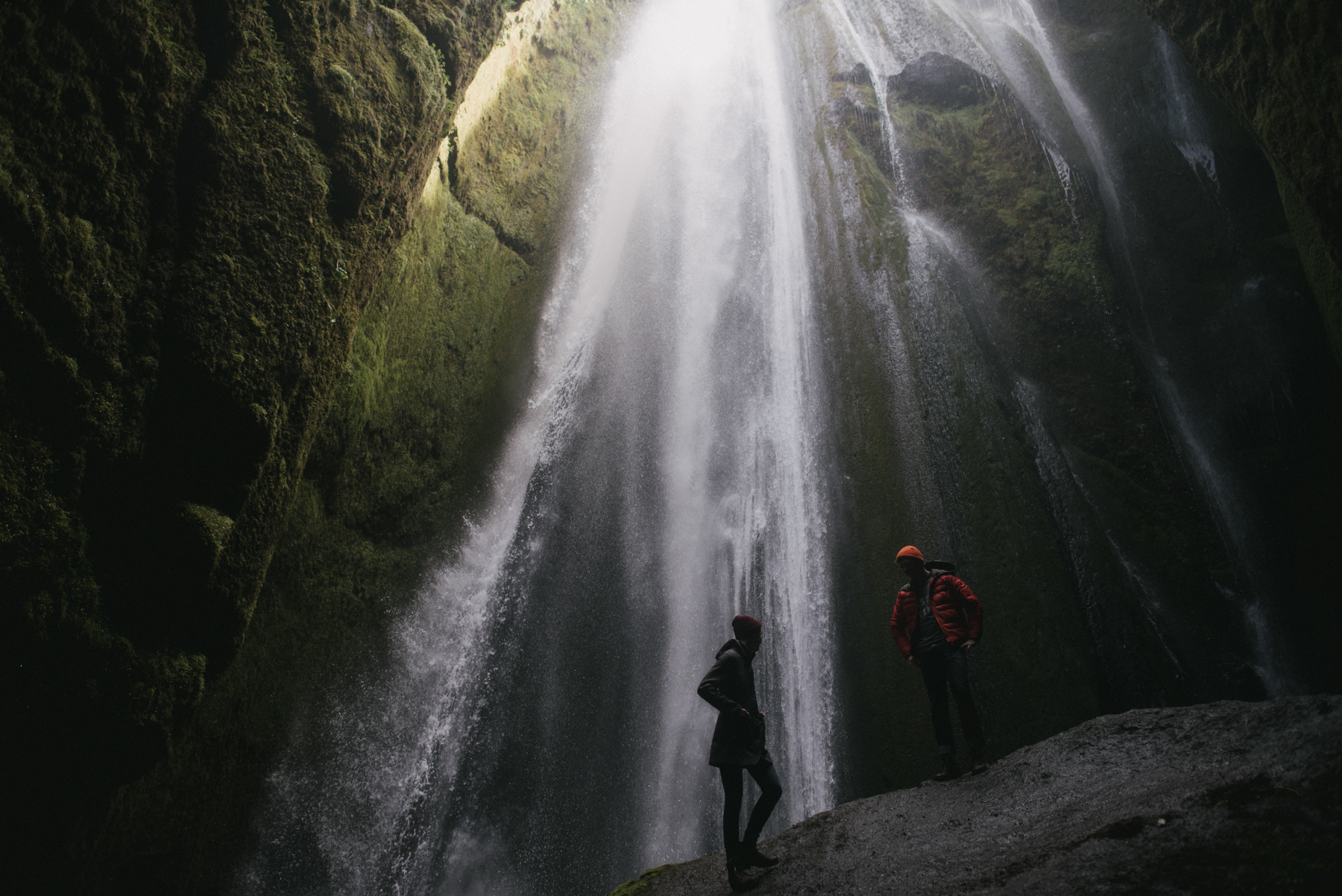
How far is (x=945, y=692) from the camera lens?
4195 mm

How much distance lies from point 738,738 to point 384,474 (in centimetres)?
550

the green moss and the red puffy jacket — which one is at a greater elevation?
the red puffy jacket

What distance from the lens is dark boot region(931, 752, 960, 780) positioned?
4250 millimetres

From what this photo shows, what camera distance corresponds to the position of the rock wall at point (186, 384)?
3.34 metres

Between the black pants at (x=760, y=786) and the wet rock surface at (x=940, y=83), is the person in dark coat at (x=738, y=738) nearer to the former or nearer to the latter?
the black pants at (x=760, y=786)

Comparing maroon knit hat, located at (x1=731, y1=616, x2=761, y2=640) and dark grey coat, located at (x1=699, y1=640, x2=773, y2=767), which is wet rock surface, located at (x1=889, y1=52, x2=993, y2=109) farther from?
dark grey coat, located at (x1=699, y1=640, x2=773, y2=767)

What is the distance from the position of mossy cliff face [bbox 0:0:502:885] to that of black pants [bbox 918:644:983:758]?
15.7ft

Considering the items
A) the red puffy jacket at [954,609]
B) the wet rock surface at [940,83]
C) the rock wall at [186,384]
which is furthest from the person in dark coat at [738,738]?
the wet rock surface at [940,83]

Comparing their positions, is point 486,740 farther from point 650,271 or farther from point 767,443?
point 650,271

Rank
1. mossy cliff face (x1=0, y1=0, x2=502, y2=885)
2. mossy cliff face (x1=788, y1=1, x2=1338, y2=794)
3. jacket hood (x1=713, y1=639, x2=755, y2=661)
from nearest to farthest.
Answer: mossy cliff face (x1=0, y1=0, x2=502, y2=885) → jacket hood (x1=713, y1=639, x2=755, y2=661) → mossy cliff face (x1=788, y1=1, x2=1338, y2=794)

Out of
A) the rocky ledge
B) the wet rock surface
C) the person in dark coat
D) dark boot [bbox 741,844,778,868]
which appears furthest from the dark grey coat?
the wet rock surface

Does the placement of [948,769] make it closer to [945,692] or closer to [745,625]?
[945,692]

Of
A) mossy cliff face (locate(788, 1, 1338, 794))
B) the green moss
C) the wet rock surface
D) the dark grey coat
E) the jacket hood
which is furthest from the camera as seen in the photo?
the wet rock surface

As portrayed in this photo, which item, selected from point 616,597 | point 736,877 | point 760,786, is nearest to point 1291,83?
point 760,786
